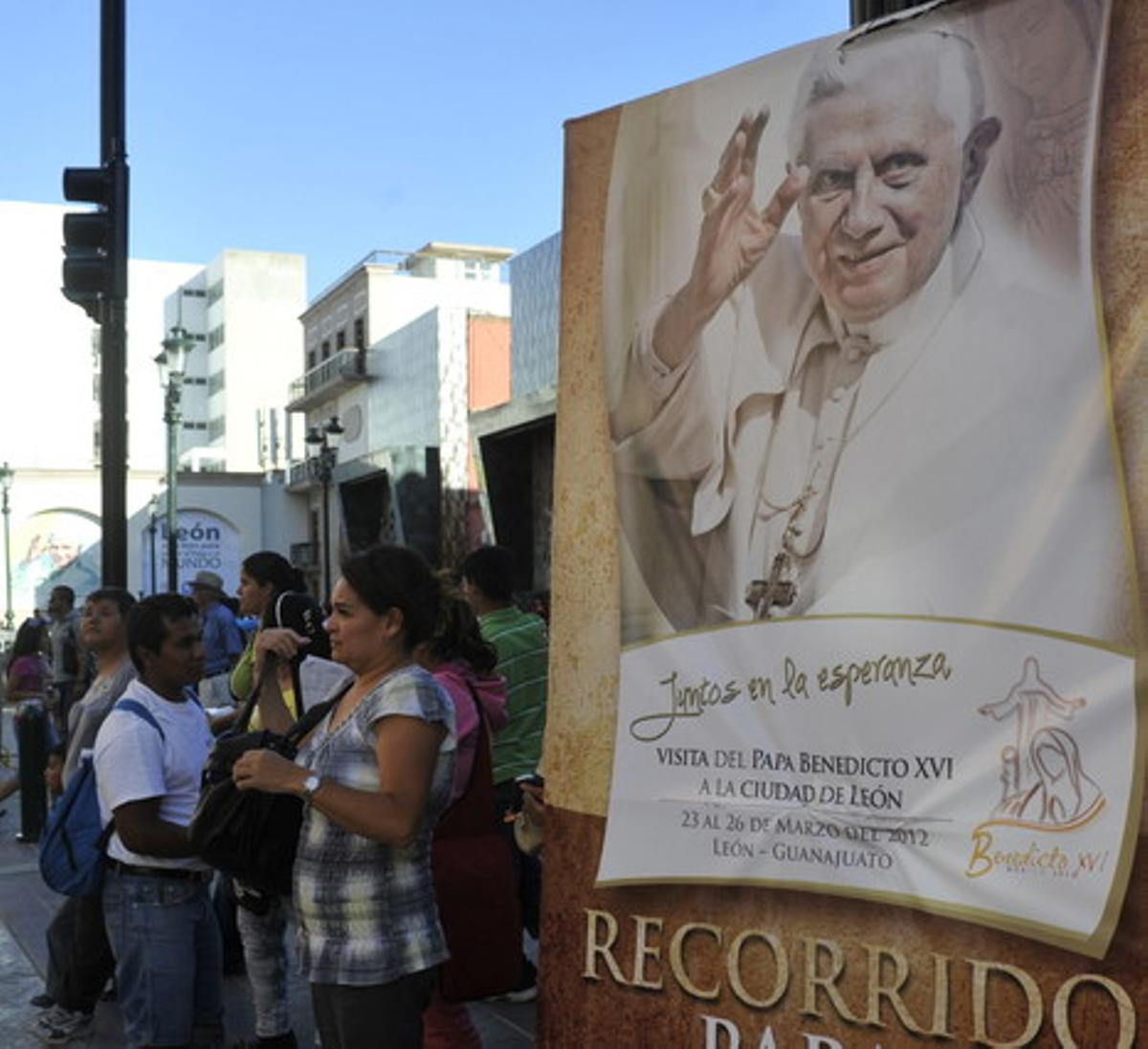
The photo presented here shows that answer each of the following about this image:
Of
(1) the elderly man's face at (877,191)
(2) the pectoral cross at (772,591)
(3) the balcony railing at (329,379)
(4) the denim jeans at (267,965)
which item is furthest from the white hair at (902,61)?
(3) the balcony railing at (329,379)

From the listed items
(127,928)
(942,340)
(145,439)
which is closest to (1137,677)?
(942,340)

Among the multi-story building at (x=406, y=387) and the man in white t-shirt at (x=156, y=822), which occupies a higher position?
the multi-story building at (x=406, y=387)

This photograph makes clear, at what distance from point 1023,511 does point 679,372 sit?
0.88 meters

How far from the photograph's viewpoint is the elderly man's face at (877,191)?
259 cm

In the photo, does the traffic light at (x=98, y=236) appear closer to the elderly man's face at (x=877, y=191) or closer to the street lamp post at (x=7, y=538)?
the elderly man's face at (x=877, y=191)

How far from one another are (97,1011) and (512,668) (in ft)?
7.14

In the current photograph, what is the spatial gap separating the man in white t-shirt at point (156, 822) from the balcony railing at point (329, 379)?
1486 inches

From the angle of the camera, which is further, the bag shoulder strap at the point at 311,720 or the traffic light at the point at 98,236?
the traffic light at the point at 98,236

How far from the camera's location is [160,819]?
3.86m

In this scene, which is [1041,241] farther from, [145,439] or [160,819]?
[145,439]

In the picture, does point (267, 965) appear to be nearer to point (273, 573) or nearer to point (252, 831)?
point (273, 573)

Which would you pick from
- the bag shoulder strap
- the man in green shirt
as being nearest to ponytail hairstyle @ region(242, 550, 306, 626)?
the man in green shirt

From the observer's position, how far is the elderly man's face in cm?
259

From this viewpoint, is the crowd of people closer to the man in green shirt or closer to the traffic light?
the man in green shirt
